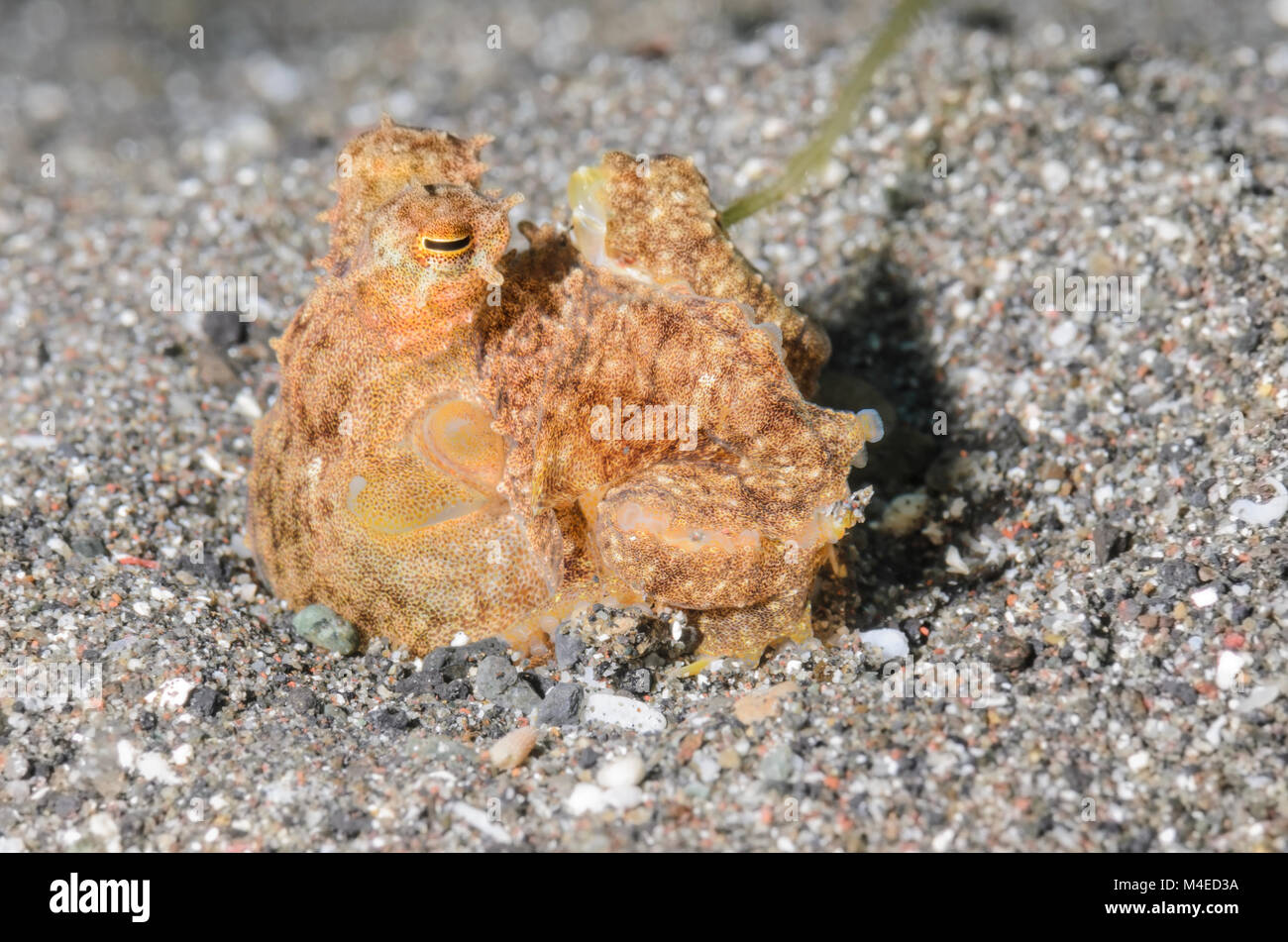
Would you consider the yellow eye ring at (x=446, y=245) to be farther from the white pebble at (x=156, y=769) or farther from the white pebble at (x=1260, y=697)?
Answer: the white pebble at (x=1260, y=697)

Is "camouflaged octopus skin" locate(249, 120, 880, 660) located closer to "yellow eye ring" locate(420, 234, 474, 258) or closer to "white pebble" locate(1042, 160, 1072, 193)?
"yellow eye ring" locate(420, 234, 474, 258)

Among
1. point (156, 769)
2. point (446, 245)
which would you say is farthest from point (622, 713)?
point (446, 245)

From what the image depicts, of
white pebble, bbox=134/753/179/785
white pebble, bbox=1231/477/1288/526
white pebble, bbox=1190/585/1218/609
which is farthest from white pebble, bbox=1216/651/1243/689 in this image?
white pebble, bbox=134/753/179/785

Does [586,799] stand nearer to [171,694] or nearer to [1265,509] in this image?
[171,694]

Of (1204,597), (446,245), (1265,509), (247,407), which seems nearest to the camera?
(446,245)

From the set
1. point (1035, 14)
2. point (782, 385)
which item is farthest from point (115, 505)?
point (1035, 14)

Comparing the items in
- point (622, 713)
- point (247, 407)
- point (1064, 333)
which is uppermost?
point (1064, 333)
